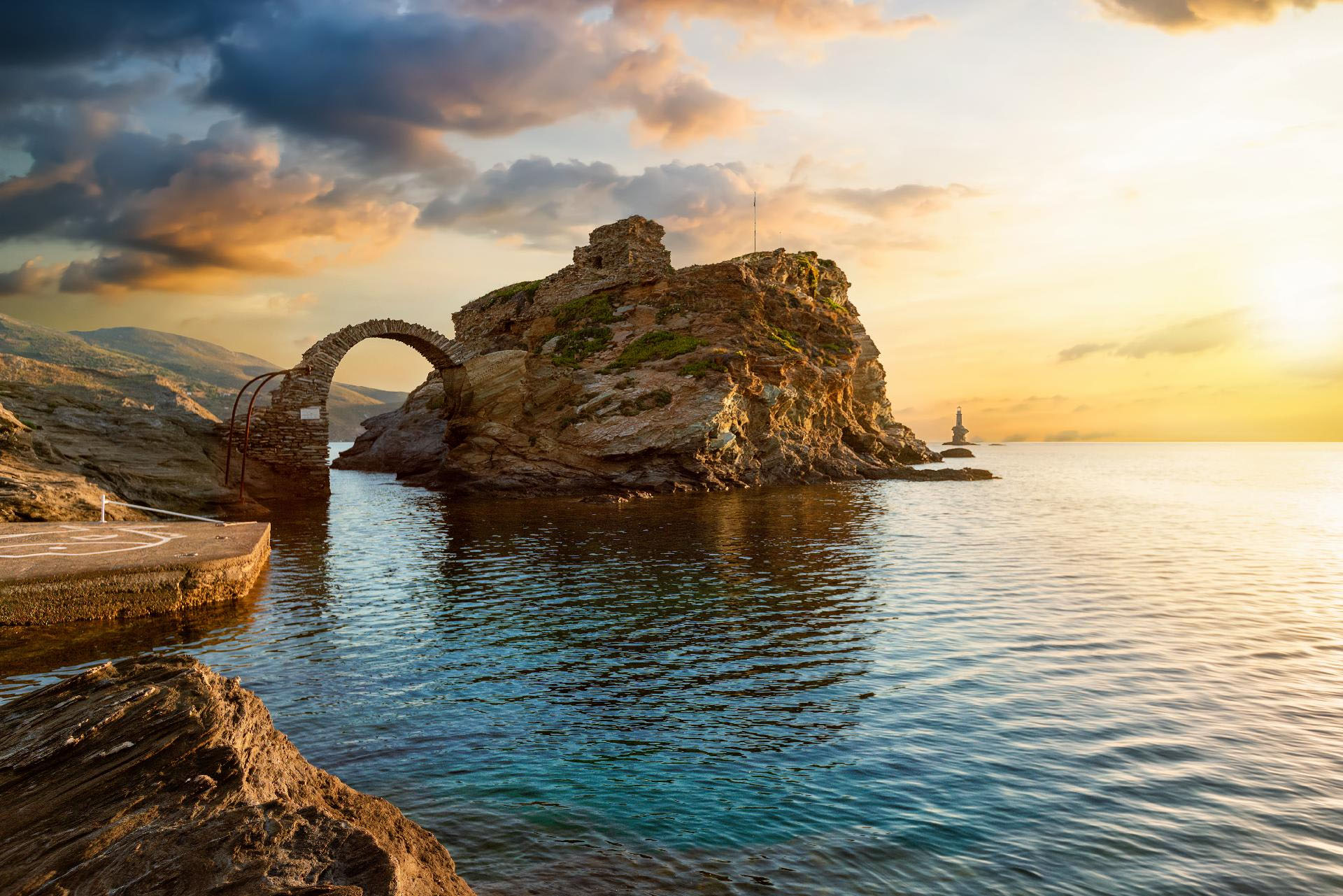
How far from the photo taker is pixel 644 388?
46875 millimetres

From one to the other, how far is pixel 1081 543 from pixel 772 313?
121 ft

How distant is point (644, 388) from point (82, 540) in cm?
3351

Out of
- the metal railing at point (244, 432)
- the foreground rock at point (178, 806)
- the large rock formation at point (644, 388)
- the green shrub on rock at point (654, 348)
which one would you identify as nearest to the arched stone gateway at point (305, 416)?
the metal railing at point (244, 432)

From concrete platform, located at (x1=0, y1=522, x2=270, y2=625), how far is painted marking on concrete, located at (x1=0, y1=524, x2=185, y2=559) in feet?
0.05

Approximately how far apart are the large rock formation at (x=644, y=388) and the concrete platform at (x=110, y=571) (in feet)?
83.3

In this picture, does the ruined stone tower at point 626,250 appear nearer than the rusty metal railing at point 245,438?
No

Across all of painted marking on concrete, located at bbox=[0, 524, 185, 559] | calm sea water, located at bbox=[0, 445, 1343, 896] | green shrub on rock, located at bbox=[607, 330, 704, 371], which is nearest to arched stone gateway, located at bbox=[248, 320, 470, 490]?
green shrub on rock, located at bbox=[607, 330, 704, 371]

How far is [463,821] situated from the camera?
6.72 m

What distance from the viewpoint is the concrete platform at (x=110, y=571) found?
1234 cm

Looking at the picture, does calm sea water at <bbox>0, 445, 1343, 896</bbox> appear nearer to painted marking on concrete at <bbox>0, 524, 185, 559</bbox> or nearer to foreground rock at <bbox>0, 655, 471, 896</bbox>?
foreground rock at <bbox>0, 655, 471, 896</bbox>

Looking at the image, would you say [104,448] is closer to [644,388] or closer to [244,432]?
[244,432]

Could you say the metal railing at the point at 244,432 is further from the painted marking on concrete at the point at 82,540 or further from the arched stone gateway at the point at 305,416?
the painted marking on concrete at the point at 82,540

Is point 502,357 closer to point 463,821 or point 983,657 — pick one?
point 983,657

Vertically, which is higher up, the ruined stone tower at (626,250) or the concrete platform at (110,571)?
the ruined stone tower at (626,250)
